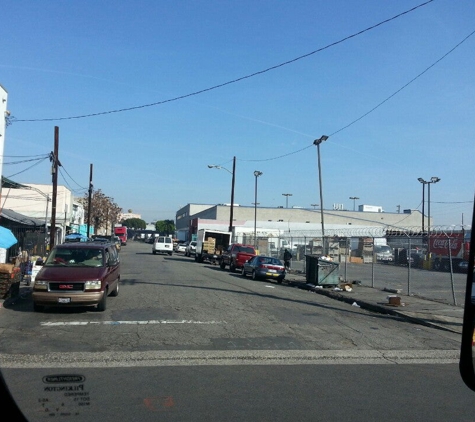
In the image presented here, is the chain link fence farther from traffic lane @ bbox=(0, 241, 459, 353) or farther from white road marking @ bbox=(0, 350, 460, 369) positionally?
white road marking @ bbox=(0, 350, 460, 369)

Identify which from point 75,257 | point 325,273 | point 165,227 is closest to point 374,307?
point 325,273

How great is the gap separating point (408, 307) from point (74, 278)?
34.2ft

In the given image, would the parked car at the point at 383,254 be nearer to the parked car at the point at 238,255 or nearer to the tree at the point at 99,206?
the parked car at the point at 238,255

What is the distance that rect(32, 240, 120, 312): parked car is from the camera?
13.5 metres

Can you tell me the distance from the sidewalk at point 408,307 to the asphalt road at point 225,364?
705mm

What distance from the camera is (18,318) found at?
13141 mm

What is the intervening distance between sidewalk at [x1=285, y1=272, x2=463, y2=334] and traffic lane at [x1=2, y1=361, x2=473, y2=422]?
6.04 metres

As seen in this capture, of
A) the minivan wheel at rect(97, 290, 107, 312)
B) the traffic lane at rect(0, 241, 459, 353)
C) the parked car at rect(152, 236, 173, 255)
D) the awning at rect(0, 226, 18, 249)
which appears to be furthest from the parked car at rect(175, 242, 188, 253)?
the minivan wheel at rect(97, 290, 107, 312)

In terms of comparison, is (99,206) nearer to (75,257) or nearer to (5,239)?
(5,239)

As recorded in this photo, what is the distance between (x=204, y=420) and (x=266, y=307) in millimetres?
10268

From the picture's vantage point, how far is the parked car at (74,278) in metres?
13.5

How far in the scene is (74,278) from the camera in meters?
13.7

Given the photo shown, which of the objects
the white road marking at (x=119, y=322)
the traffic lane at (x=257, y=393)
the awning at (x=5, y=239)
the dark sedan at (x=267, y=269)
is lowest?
the traffic lane at (x=257, y=393)

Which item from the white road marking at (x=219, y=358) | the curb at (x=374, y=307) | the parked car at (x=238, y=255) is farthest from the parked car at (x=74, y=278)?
the parked car at (x=238, y=255)
